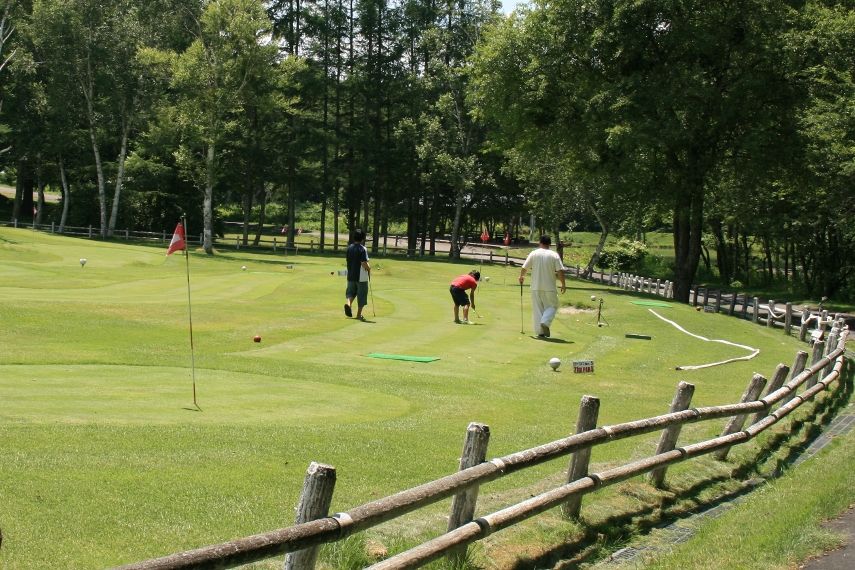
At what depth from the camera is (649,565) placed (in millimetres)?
6613

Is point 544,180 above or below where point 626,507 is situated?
above

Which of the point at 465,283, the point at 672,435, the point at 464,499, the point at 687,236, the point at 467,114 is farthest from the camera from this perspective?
the point at 467,114

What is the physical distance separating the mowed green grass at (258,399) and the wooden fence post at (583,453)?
915 mm

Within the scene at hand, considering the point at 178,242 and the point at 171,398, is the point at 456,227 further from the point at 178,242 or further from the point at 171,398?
the point at 171,398

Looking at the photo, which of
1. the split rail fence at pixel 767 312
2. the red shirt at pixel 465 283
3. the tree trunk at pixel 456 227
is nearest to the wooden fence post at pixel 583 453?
the split rail fence at pixel 767 312

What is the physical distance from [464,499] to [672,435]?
143 inches

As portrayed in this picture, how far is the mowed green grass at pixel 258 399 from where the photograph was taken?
6.50 metres

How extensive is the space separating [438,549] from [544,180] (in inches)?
1969

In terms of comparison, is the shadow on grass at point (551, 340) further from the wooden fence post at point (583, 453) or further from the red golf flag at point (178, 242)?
the wooden fence post at point (583, 453)

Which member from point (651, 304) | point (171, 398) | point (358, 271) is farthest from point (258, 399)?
point (651, 304)

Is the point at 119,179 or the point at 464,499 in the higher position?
the point at 119,179

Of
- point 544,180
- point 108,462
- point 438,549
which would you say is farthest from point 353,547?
point 544,180

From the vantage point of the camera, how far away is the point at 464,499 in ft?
19.4

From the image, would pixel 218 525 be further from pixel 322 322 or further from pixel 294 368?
pixel 322 322
